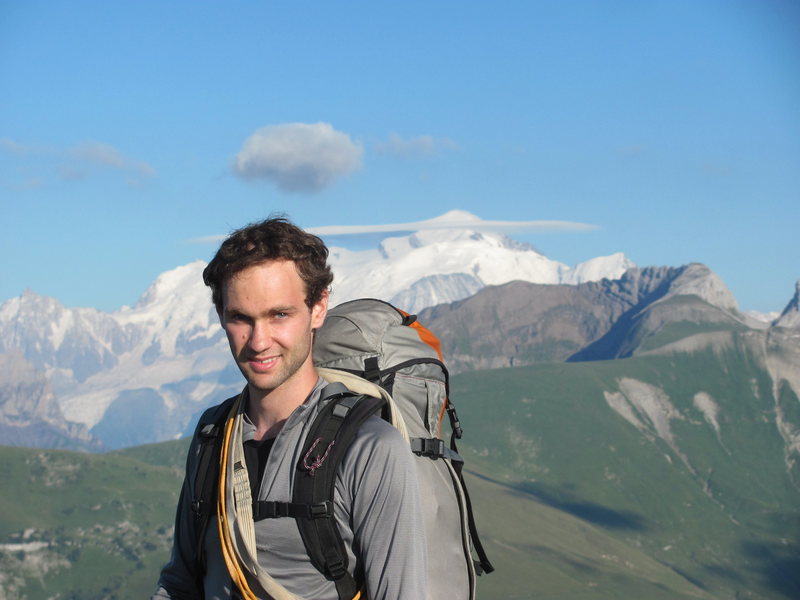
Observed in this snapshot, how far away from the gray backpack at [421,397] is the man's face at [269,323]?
2.04 feet

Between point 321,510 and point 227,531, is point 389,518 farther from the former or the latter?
point 227,531

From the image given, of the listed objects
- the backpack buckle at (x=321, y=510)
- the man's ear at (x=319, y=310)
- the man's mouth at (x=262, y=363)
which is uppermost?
the man's ear at (x=319, y=310)

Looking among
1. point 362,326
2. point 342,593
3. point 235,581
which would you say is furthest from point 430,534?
point 362,326

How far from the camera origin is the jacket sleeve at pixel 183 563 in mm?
8719

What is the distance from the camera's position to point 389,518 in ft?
23.7

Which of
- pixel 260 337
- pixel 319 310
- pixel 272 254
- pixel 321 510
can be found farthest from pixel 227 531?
pixel 272 254

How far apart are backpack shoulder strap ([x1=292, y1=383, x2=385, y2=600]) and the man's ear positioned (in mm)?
1147

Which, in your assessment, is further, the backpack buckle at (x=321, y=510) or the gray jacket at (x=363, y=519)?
the backpack buckle at (x=321, y=510)

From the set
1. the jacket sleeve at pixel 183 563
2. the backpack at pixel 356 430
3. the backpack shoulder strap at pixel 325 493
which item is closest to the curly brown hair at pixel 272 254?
the backpack at pixel 356 430

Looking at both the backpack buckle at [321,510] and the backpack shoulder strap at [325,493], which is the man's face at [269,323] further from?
the backpack buckle at [321,510]

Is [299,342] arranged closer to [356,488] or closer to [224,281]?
[224,281]

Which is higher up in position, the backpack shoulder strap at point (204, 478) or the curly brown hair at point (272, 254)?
the curly brown hair at point (272, 254)

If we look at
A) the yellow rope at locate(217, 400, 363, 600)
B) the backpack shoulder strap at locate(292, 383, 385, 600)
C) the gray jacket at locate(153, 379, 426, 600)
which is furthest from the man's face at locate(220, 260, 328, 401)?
the backpack shoulder strap at locate(292, 383, 385, 600)

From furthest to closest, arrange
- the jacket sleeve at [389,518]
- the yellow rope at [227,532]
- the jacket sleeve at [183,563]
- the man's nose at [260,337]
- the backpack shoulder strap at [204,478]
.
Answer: the jacket sleeve at [183,563]
the backpack shoulder strap at [204,478]
the man's nose at [260,337]
the yellow rope at [227,532]
the jacket sleeve at [389,518]
